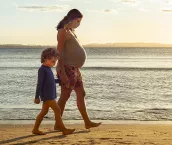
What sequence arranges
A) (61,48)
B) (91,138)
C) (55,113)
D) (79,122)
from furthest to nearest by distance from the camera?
(79,122)
(61,48)
(55,113)
(91,138)

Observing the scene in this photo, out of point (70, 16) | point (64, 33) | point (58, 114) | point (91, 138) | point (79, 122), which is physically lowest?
point (79, 122)

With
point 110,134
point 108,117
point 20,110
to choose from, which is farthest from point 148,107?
point 110,134

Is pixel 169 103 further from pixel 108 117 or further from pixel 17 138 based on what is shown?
pixel 17 138

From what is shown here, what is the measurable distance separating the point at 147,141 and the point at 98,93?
8.71 m

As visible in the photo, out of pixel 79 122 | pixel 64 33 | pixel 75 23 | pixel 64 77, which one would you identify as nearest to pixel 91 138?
pixel 64 77

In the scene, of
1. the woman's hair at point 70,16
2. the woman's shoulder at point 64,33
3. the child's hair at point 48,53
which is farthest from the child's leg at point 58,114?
the woman's hair at point 70,16

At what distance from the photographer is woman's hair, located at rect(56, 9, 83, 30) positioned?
611cm

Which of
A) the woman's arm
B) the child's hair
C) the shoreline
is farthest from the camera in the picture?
the shoreline

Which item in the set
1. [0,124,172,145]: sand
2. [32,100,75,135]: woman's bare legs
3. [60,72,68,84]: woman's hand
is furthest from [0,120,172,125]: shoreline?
[60,72,68,84]: woman's hand

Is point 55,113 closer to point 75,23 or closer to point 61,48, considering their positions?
point 61,48

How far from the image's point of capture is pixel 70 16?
612cm

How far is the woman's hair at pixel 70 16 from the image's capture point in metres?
6.11

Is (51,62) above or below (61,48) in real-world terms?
below

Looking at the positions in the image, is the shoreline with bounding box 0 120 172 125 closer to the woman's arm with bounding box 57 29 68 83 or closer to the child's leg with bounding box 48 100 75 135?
the child's leg with bounding box 48 100 75 135
